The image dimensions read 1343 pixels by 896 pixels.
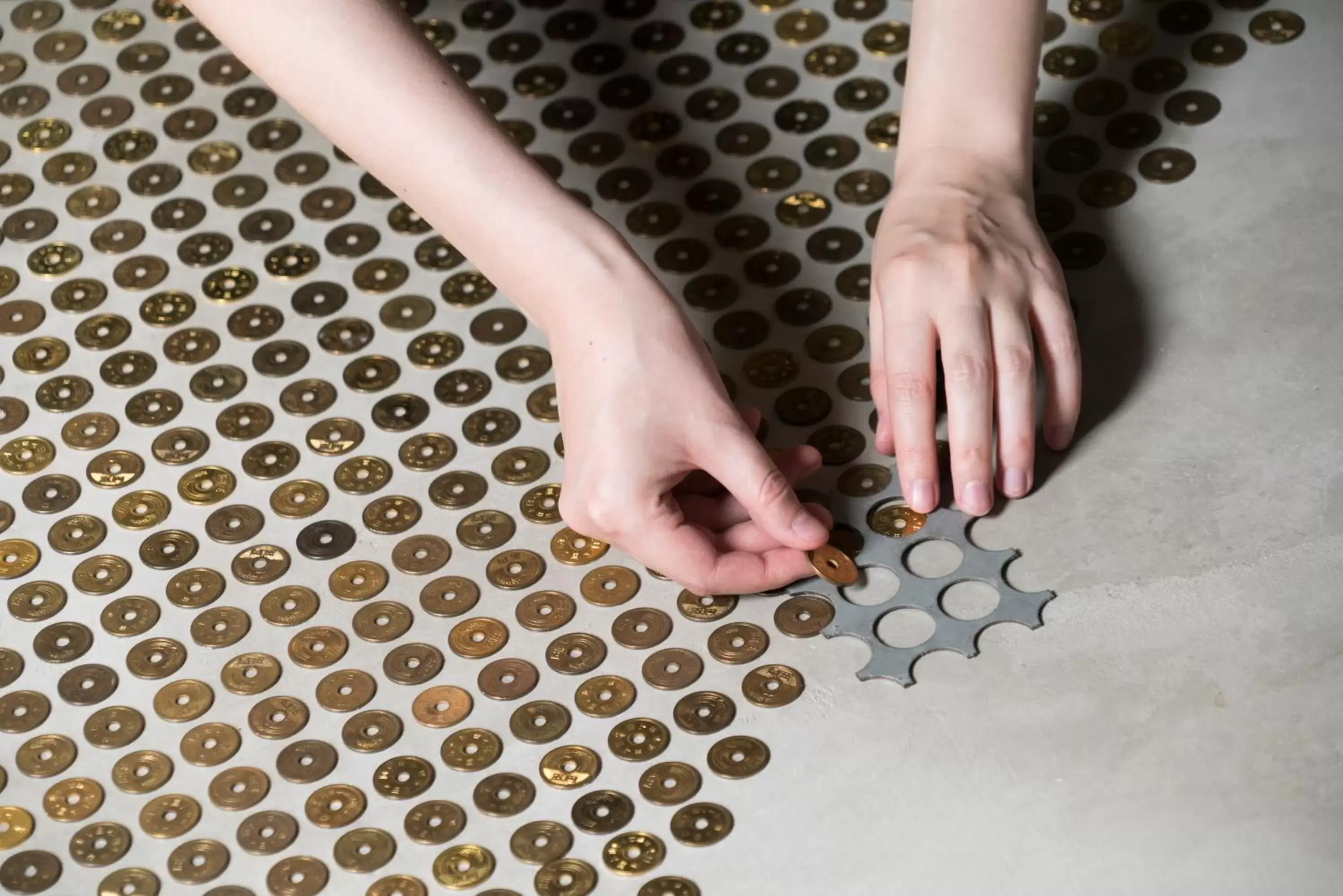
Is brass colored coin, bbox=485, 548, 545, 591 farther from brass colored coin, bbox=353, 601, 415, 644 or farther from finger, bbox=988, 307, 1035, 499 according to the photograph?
finger, bbox=988, 307, 1035, 499

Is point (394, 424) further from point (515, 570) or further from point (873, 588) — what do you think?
point (873, 588)

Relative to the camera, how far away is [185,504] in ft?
4.61

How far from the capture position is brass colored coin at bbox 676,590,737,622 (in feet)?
4.14

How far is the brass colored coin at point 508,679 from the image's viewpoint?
4.04 ft

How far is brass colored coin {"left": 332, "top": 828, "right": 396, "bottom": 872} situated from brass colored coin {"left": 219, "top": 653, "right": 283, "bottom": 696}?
0.16 m

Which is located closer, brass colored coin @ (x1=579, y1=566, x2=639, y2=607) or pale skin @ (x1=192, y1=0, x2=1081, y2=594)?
pale skin @ (x1=192, y1=0, x2=1081, y2=594)

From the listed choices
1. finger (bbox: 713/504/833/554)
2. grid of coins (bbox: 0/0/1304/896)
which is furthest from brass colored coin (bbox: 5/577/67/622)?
finger (bbox: 713/504/833/554)

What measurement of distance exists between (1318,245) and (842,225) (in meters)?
0.43

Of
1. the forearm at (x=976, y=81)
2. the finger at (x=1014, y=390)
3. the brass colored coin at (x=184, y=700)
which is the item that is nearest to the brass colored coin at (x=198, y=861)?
the brass colored coin at (x=184, y=700)

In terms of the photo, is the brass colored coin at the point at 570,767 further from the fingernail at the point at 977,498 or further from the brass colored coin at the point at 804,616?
the fingernail at the point at 977,498

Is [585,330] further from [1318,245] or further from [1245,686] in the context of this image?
[1318,245]

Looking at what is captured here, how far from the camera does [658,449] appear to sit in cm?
117

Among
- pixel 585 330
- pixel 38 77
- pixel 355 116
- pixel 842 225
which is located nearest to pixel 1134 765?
pixel 585 330

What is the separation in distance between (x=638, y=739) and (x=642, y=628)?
0.33ft
